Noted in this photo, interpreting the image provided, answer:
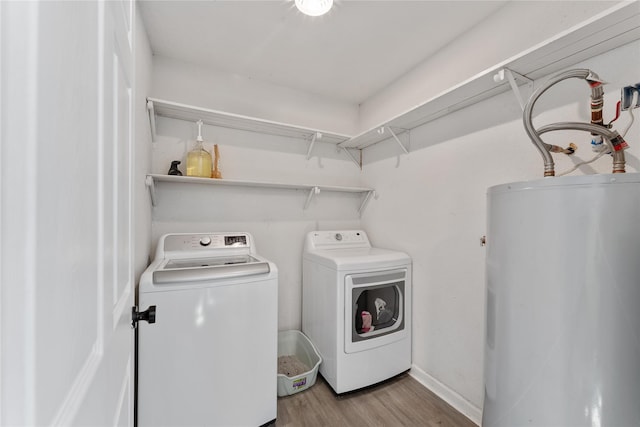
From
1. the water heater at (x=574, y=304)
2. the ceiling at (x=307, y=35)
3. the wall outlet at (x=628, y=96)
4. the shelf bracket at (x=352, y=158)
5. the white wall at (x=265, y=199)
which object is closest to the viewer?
the water heater at (x=574, y=304)

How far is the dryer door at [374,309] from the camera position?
1802 mm

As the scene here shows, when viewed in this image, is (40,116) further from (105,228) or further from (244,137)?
(244,137)

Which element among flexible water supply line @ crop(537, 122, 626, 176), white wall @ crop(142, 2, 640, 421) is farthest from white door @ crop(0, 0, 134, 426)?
white wall @ crop(142, 2, 640, 421)

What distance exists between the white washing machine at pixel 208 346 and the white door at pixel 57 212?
0.80 metres

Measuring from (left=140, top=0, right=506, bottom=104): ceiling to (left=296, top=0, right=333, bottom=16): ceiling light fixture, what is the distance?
142mm

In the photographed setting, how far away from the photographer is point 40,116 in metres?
0.26

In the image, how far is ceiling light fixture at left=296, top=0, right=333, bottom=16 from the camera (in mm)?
1363

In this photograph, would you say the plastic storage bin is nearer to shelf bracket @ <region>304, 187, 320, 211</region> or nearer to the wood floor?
the wood floor

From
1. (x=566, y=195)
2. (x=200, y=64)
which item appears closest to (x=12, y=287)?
(x=566, y=195)

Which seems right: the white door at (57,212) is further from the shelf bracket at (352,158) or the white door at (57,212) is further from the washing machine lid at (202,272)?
the shelf bracket at (352,158)

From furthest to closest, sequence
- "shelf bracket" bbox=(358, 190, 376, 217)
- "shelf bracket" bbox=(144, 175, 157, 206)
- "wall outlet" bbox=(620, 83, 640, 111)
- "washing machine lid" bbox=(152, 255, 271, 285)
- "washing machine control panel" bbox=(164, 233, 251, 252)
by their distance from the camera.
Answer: "shelf bracket" bbox=(358, 190, 376, 217), "washing machine control panel" bbox=(164, 233, 251, 252), "shelf bracket" bbox=(144, 175, 157, 206), "washing machine lid" bbox=(152, 255, 271, 285), "wall outlet" bbox=(620, 83, 640, 111)

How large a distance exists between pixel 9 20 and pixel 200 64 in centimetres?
223

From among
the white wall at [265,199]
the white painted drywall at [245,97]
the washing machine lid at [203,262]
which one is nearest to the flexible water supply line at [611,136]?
the washing machine lid at [203,262]

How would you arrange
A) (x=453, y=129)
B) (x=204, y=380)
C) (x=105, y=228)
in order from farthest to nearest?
(x=453, y=129), (x=204, y=380), (x=105, y=228)
